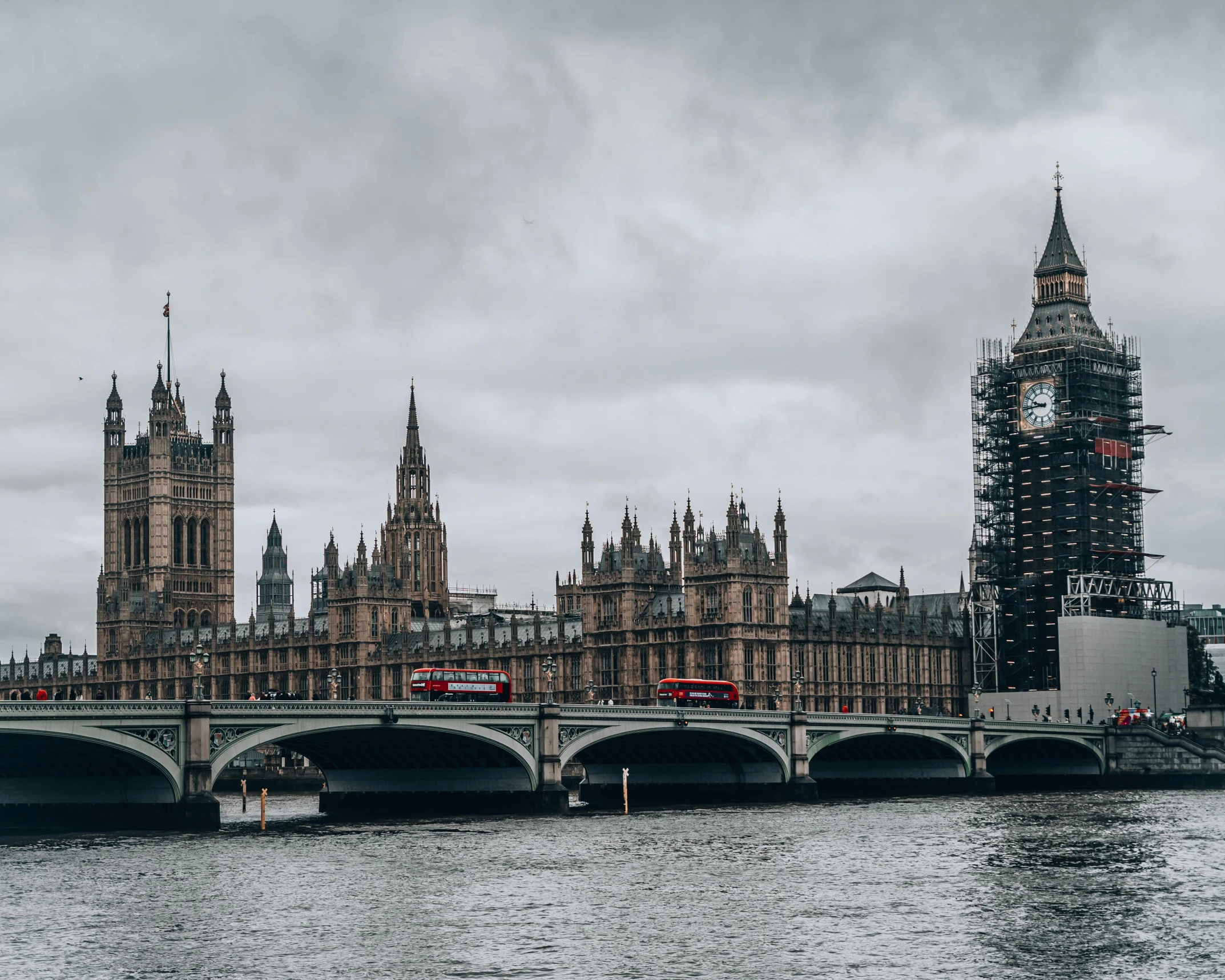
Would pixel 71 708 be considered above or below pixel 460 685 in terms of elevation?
below

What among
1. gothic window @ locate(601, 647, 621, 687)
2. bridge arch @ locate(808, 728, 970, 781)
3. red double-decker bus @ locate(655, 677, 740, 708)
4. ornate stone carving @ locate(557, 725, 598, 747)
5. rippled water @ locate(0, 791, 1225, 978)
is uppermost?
gothic window @ locate(601, 647, 621, 687)

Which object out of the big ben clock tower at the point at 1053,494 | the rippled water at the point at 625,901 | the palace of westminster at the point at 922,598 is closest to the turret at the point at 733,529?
the palace of westminster at the point at 922,598

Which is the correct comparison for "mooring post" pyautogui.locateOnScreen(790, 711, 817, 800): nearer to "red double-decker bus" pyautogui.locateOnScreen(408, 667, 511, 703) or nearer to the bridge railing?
"red double-decker bus" pyautogui.locateOnScreen(408, 667, 511, 703)

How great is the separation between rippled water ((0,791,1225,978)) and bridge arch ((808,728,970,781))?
108ft

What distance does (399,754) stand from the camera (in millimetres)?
114125

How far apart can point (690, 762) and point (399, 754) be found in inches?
913

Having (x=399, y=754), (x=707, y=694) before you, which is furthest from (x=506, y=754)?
(x=707, y=694)

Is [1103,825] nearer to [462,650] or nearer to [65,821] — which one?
[65,821]

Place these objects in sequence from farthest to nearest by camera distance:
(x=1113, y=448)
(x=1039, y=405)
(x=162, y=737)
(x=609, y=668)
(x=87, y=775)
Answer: (x=1039, y=405), (x=1113, y=448), (x=609, y=668), (x=87, y=775), (x=162, y=737)

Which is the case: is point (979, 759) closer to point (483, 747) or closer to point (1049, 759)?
point (1049, 759)

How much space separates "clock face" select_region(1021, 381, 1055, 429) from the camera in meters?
181

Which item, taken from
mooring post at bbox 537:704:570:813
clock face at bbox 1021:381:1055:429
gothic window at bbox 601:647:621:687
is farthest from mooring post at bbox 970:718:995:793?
clock face at bbox 1021:381:1055:429

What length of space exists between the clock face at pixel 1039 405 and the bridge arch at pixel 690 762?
65494mm

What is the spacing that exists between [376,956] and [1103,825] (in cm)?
5360
